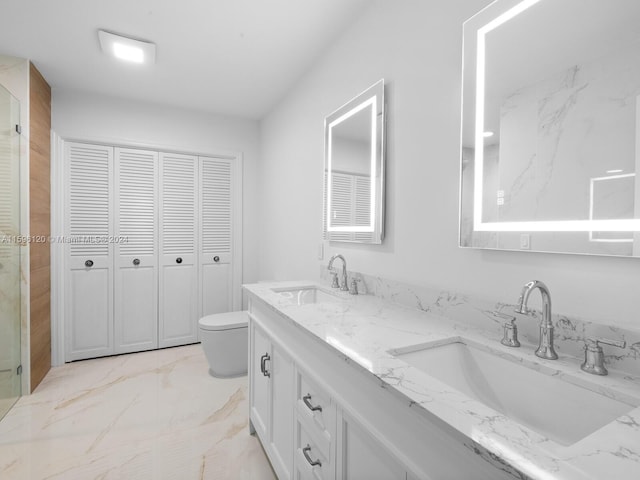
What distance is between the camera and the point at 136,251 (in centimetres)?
307

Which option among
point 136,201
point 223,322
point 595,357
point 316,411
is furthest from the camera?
point 136,201

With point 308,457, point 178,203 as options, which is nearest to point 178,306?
point 178,203

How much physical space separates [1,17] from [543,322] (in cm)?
296

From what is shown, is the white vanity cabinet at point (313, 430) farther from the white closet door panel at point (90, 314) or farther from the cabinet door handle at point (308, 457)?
the white closet door panel at point (90, 314)

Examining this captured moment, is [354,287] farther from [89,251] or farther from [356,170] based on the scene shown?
[89,251]

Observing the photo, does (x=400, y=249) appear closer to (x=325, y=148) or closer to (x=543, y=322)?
(x=543, y=322)

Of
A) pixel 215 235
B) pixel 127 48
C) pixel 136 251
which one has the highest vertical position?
pixel 127 48

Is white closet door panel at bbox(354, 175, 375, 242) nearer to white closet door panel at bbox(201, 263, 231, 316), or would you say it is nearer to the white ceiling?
the white ceiling

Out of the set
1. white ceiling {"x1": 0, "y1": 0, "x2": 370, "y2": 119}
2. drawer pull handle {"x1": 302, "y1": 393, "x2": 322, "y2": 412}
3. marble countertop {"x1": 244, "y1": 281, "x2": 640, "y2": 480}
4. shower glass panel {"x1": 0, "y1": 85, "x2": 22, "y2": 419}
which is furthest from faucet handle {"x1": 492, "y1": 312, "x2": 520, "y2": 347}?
shower glass panel {"x1": 0, "y1": 85, "x2": 22, "y2": 419}

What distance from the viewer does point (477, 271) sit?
1155 millimetres

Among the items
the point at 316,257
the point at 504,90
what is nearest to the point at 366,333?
the point at 504,90

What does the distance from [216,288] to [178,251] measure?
0.54 meters

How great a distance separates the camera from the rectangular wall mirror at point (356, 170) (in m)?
1.63

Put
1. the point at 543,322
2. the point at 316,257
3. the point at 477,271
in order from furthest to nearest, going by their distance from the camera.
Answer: the point at 316,257 < the point at 477,271 < the point at 543,322
